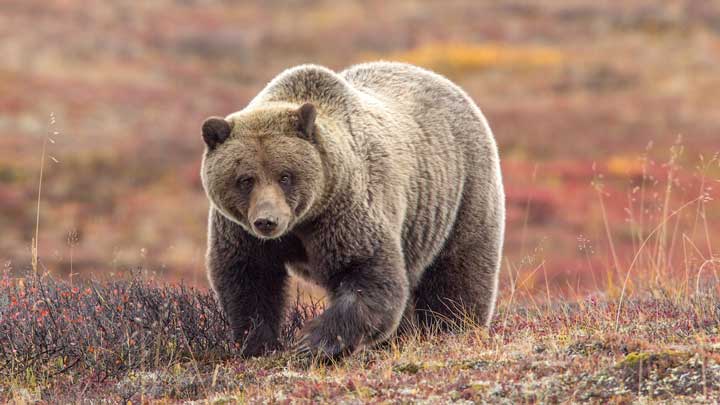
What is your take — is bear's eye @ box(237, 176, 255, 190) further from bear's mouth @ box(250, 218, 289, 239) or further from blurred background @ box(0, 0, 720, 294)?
blurred background @ box(0, 0, 720, 294)

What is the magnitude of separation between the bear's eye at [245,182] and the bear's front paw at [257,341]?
3.43 feet

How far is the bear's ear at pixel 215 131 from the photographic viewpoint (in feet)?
20.9

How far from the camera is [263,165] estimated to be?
6.33 metres

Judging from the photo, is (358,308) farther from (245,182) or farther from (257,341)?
(245,182)

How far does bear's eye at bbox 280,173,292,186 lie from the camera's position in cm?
633

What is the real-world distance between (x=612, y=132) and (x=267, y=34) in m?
25.6

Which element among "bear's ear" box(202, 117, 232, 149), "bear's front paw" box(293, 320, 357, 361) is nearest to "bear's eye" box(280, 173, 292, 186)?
"bear's ear" box(202, 117, 232, 149)

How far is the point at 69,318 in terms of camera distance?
718 centimetres

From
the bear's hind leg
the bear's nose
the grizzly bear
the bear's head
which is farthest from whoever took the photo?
the bear's hind leg

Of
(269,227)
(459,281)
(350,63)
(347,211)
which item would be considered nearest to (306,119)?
(347,211)

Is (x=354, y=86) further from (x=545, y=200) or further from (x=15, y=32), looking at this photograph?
(x=15, y=32)

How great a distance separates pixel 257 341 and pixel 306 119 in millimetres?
1564

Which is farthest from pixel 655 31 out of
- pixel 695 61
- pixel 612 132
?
pixel 612 132

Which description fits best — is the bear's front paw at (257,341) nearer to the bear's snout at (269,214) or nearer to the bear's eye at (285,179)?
the bear's snout at (269,214)
